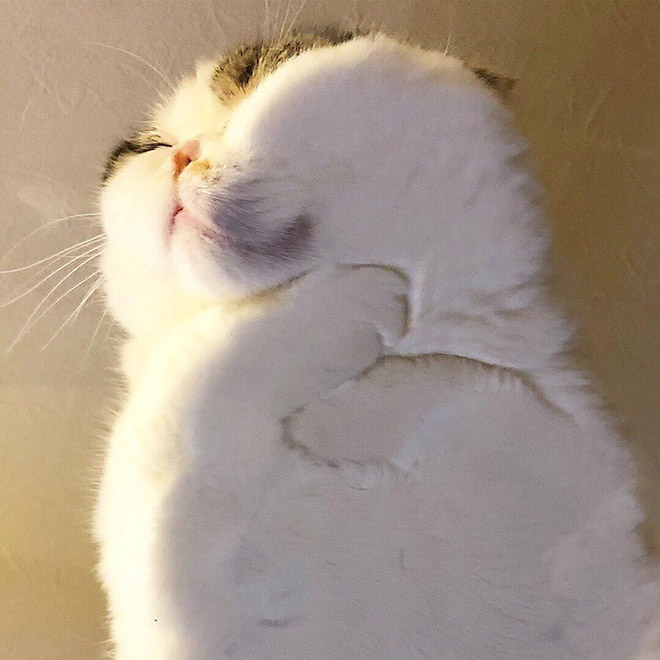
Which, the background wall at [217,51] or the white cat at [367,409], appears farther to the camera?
the background wall at [217,51]

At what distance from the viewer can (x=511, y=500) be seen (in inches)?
19.4

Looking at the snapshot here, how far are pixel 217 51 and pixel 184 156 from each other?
310 mm

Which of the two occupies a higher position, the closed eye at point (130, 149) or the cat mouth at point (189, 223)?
the closed eye at point (130, 149)

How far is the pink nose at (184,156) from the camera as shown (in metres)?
0.51

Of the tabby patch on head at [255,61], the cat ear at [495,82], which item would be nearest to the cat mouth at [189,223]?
the tabby patch on head at [255,61]

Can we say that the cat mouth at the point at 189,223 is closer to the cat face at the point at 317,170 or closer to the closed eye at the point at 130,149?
the cat face at the point at 317,170

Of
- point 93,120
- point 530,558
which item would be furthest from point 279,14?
point 530,558

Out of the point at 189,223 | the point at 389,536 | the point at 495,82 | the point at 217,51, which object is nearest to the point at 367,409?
the point at 389,536

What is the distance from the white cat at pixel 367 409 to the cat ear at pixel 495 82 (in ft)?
0.12

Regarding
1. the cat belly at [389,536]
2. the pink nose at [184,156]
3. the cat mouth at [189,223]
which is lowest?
the cat belly at [389,536]

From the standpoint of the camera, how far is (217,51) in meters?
0.75

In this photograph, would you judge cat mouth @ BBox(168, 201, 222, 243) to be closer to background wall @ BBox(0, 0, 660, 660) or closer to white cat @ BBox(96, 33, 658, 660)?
white cat @ BBox(96, 33, 658, 660)

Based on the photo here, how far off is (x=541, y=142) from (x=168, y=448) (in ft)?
1.95

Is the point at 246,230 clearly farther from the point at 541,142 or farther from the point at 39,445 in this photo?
the point at 39,445
